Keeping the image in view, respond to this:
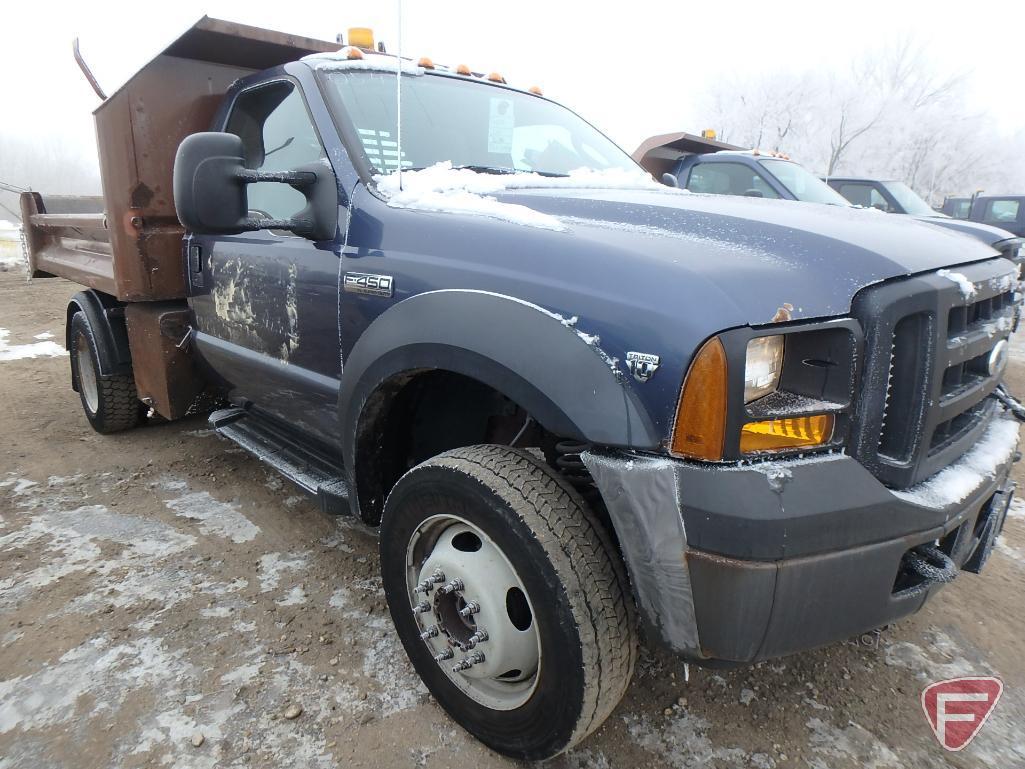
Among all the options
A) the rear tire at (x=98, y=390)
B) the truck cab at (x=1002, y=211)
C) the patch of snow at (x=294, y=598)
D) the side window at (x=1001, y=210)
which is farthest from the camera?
the side window at (x=1001, y=210)

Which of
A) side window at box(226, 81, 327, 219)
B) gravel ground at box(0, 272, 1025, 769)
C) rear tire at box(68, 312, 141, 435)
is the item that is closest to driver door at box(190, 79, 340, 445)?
side window at box(226, 81, 327, 219)

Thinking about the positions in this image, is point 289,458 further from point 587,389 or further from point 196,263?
point 587,389

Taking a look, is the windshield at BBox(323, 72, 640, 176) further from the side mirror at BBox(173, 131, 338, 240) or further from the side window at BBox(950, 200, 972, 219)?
the side window at BBox(950, 200, 972, 219)

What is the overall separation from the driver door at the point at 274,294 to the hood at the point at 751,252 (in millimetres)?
1001

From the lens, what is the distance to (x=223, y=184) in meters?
2.20

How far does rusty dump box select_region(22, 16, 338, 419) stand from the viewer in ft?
10.9

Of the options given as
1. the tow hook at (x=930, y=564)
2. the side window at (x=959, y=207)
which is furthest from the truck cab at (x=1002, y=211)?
the tow hook at (x=930, y=564)

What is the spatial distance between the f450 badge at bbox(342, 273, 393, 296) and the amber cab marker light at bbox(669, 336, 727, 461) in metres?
1.05

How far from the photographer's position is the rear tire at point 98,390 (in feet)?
13.5

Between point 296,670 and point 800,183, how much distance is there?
6.61m

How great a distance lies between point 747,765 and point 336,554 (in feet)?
6.05

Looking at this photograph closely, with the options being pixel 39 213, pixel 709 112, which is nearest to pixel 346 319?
pixel 39 213

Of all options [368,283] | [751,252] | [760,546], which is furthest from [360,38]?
[760,546]

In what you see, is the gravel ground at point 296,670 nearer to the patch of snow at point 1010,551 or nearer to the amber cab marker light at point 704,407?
the patch of snow at point 1010,551
